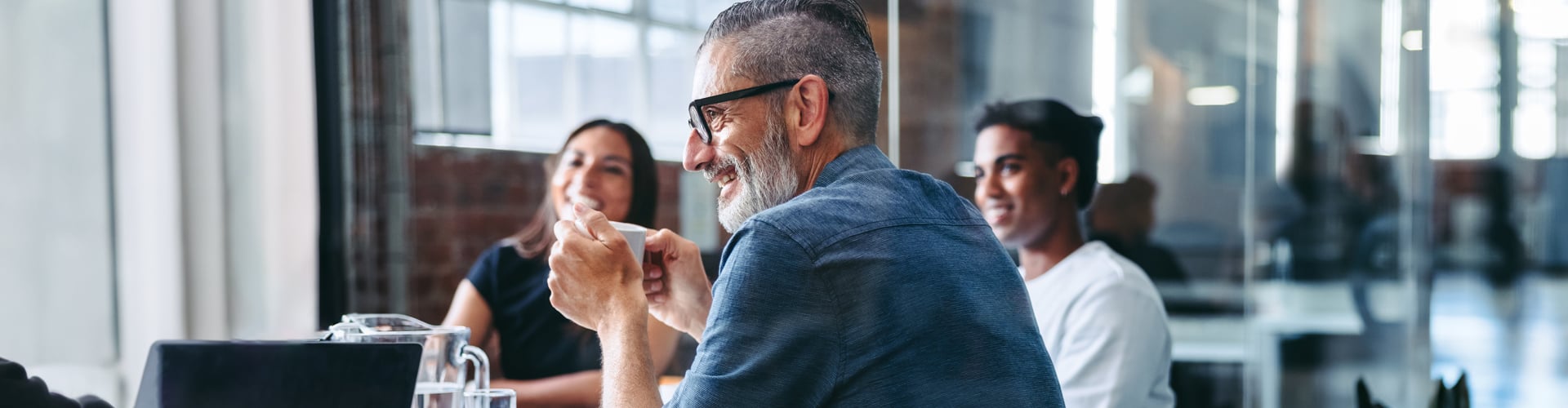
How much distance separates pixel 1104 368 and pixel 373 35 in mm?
2297

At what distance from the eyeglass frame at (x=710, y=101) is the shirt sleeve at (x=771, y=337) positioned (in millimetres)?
215

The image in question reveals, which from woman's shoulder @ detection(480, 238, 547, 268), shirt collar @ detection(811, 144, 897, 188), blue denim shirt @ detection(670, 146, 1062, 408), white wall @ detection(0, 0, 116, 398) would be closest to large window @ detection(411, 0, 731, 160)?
woman's shoulder @ detection(480, 238, 547, 268)

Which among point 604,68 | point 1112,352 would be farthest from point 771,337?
point 604,68

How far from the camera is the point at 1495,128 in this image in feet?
8.50

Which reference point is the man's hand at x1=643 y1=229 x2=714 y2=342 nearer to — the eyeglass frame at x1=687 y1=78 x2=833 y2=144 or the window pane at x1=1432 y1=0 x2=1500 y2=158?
the eyeglass frame at x1=687 y1=78 x2=833 y2=144

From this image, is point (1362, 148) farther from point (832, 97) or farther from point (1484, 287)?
point (832, 97)

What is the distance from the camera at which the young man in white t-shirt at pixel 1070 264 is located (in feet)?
5.76

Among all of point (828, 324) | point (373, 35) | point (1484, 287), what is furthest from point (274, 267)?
point (1484, 287)

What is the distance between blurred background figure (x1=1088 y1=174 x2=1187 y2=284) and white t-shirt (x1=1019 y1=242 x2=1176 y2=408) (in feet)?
2.86

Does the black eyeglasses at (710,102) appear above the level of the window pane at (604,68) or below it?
below

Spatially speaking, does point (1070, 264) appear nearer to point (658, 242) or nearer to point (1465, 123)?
point (658, 242)

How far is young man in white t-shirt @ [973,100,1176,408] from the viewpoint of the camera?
1.76m

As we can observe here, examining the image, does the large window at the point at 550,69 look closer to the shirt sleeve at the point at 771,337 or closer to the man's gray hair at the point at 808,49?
the man's gray hair at the point at 808,49

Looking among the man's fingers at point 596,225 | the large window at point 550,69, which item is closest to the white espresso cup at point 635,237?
the man's fingers at point 596,225
